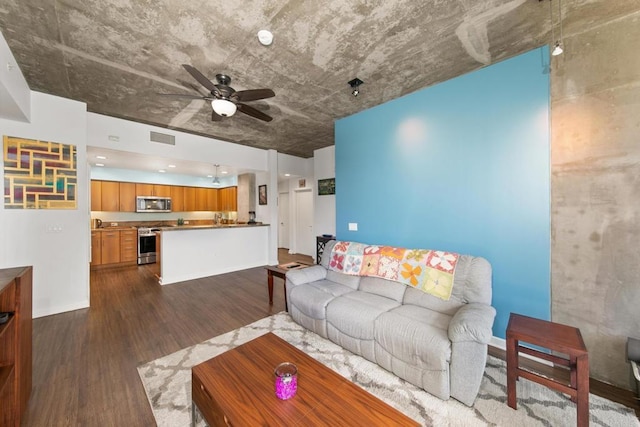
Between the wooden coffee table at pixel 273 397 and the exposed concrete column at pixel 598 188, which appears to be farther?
the exposed concrete column at pixel 598 188

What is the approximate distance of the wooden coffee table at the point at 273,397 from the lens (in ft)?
3.69

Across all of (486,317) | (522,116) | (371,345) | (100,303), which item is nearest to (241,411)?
(371,345)

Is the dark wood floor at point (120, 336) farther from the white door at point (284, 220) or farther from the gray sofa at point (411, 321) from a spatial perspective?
the white door at point (284, 220)

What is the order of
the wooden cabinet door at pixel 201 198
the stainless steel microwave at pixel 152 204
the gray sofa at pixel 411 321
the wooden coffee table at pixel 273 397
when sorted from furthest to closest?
the wooden cabinet door at pixel 201 198 < the stainless steel microwave at pixel 152 204 < the gray sofa at pixel 411 321 < the wooden coffee table at pixel 273 397

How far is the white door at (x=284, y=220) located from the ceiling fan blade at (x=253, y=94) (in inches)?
221

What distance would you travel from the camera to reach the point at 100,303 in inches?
139

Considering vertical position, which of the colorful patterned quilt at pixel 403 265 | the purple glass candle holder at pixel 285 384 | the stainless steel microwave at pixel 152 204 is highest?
the stainless steel microwave at pixel 152 204

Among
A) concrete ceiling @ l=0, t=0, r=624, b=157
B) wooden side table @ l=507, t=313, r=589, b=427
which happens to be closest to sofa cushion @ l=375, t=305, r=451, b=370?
wooden side table @ l=507, t=313, r=589, b=427

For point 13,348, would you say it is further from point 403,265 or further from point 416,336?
point 403,265

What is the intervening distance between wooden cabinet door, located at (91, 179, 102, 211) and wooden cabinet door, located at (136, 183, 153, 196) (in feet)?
2.46

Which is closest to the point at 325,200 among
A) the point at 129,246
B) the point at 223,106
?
the point at 223,106

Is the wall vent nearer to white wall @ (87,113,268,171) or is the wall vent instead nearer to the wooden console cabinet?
white wall @ (87,113,268,171)

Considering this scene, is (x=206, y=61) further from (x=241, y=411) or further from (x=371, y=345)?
(x=371, y=345)

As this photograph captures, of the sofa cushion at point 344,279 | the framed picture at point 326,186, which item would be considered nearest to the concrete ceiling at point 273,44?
the framed picture at point 326,186
